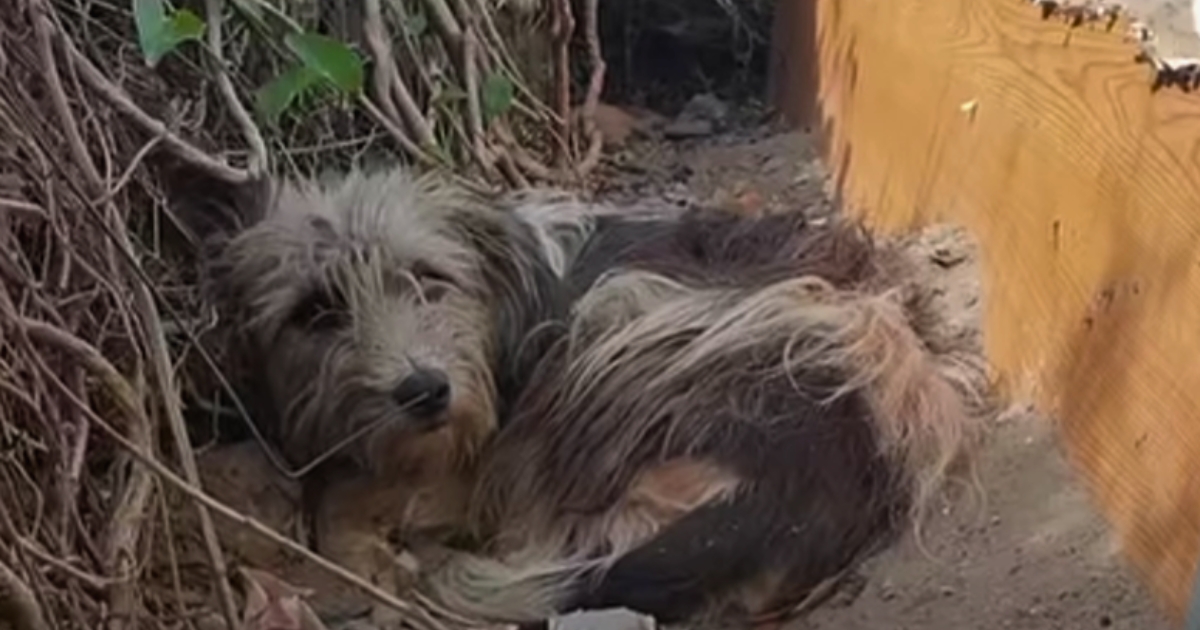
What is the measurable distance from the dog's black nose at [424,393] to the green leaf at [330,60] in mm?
472

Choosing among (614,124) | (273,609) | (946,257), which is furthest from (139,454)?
(614,124)

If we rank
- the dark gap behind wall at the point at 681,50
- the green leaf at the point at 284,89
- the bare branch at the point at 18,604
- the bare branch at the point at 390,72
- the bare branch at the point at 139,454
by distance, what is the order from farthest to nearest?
1. the dark gap behind wall at the point at 681,50
2. the bare branch at the point at 390,72
3. the green leaf at the point at 284,89
4. the bare branch at the point at 139,454
5. the bare branch at the point at 18,604

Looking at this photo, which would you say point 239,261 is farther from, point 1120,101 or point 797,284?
point 1120,101

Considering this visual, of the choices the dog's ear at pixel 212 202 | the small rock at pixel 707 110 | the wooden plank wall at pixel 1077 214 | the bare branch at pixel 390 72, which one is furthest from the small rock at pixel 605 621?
the small rock at pixel 707 110

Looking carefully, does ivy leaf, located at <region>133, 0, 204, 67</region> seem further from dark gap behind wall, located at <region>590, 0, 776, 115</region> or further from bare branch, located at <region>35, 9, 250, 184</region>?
dark gap behind wall, located at <region>590, 0, 776, 115</region>

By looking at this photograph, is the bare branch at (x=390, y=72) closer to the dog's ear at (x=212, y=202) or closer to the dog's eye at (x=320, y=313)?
the dog's ear at (x=212, y=202)

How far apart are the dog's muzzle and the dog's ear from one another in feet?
1.20

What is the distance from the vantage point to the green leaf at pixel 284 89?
2.94 metres

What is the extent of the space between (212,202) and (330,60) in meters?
0.25

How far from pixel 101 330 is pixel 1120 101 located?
120 cm

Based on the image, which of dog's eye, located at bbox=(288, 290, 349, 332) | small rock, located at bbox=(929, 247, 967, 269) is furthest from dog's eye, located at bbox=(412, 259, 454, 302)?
small rock, located at bbox=(929, 247, 967, 269)

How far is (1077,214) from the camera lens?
2.58 meters

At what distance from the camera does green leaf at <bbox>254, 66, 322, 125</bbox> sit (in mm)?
2936

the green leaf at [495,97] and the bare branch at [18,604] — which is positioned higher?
the bare branch at [18,604]
